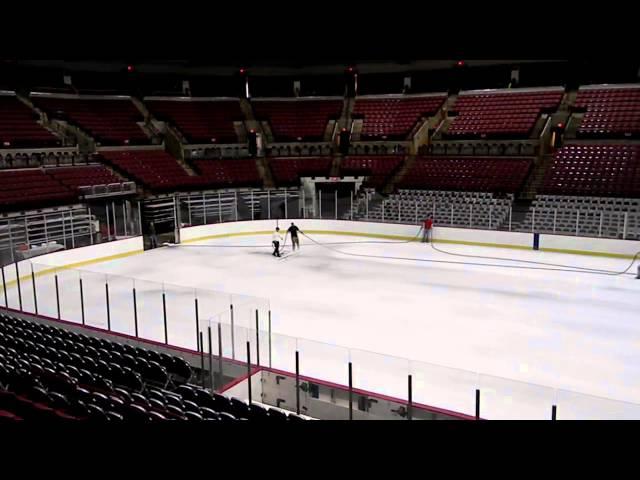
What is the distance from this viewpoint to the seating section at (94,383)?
17.3 ft

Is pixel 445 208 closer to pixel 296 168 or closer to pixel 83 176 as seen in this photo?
pixel 296 168

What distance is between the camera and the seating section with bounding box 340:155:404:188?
2289 cm

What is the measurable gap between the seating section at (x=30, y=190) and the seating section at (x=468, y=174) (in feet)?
41.4

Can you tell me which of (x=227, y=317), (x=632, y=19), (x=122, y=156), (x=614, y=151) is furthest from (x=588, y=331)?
(x=122, y=156)

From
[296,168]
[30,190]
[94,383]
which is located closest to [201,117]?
[296,168]

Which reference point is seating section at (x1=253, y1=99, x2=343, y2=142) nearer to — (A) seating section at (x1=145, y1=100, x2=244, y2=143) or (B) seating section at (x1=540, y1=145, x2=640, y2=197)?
(A) seating section at (x1=145, y1=100, x2=244, y2=143)

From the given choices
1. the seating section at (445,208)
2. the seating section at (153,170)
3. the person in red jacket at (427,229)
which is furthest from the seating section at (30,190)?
the person in red jacket at (427,229)

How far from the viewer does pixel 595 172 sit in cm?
1980

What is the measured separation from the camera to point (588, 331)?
31.6 ft

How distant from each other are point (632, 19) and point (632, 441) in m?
1.86

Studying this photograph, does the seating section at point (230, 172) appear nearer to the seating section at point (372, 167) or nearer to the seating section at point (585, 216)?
the seating section at point (372, 167)

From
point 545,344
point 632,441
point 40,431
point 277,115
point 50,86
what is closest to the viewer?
point 632,441

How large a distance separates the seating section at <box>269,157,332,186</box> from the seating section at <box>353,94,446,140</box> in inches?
103

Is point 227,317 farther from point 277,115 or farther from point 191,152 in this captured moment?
point 277,115
